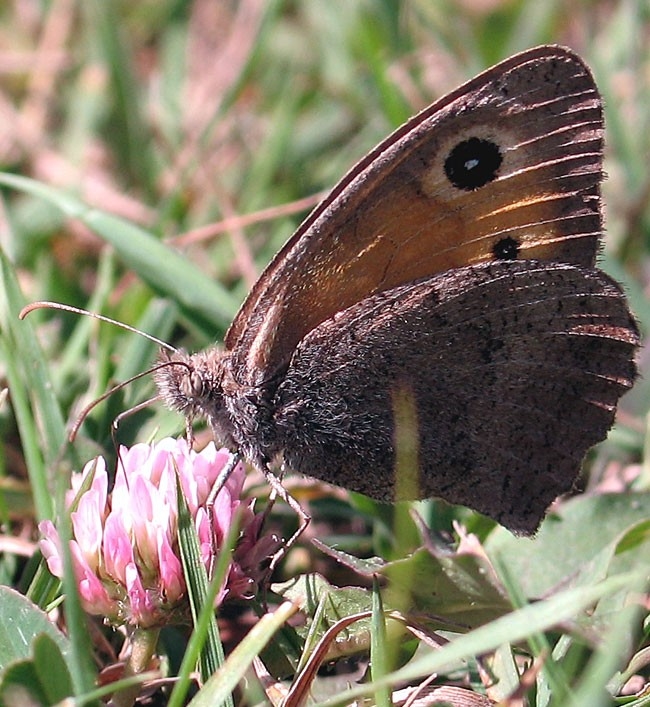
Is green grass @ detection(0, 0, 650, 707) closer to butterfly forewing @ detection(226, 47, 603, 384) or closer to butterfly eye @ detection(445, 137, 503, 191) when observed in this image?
butterfly forewing @ detection(226, 47, 603, 384)

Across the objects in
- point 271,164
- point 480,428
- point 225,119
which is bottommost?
point 480,428

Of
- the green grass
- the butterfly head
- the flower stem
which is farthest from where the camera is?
the butterfly head

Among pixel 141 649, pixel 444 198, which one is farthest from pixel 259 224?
pixel 141 649

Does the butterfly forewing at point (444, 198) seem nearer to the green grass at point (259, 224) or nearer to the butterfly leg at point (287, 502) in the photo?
the butterfly leg at point (287, 502)

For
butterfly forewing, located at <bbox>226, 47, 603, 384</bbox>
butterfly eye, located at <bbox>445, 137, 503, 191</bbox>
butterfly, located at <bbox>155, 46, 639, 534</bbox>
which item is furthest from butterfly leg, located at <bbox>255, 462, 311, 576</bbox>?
butterfly eye, located at <bbox>445, 137, 503, 191</bbox>

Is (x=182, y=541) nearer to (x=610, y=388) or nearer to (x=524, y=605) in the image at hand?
(x=524, y=605)

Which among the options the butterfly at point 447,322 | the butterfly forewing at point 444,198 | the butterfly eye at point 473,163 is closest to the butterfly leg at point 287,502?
the butterfly at point 447,322

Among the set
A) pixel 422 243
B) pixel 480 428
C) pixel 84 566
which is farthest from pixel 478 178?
pixel 84 566
